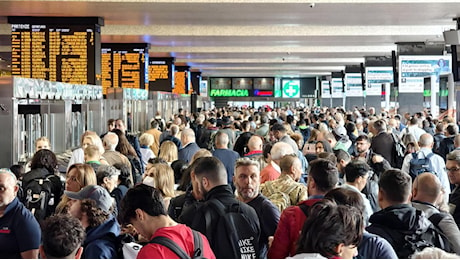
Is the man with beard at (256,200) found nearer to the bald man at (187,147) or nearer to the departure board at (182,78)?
the bald man at (187,147)

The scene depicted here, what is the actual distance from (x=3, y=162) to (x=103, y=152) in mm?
1635

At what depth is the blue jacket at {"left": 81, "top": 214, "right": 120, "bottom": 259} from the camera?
15.1ft

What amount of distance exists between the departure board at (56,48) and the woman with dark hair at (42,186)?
11.9 meters

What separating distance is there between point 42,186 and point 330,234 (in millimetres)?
4380

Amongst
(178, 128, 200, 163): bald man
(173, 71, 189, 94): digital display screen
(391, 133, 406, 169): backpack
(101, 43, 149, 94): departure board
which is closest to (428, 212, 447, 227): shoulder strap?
(178, 128, 200, 163): bald man

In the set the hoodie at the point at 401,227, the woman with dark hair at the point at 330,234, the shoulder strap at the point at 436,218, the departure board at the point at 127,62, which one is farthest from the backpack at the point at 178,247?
the departure board at the point at 127,62

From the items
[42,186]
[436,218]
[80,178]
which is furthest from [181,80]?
[436,218]

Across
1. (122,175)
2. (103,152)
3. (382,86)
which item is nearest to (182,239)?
(122,175)

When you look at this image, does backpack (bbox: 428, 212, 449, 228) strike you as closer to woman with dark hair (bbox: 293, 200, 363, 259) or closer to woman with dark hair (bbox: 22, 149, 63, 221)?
woman with dark hair (bbox: 293, 200, 363, 259)

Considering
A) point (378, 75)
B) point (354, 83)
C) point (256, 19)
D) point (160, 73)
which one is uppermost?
point (256, 19)

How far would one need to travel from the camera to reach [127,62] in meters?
28.1

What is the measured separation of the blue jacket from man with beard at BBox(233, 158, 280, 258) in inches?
45.8

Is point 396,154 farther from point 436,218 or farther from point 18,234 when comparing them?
point 18,234

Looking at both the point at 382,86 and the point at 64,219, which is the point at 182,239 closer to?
the point at 64,219
